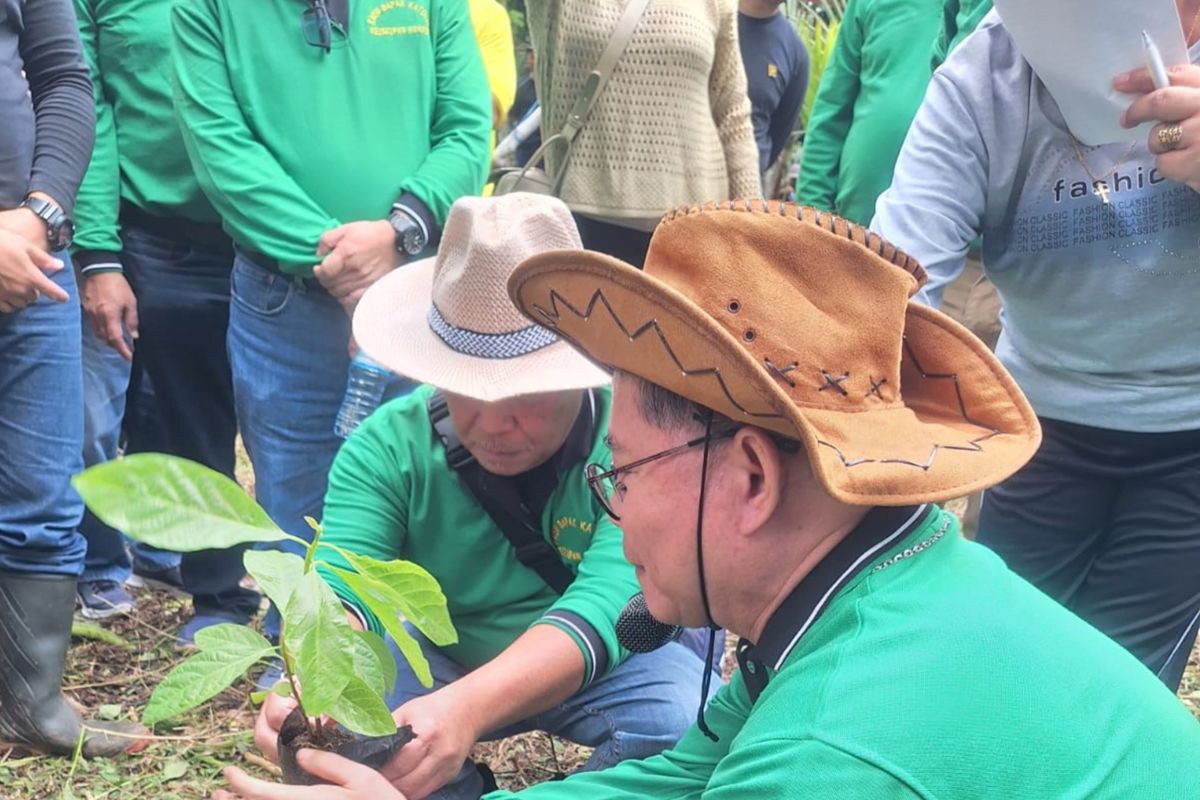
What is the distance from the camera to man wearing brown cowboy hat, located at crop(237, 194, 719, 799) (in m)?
2.24

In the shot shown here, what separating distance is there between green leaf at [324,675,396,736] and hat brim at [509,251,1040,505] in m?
0.52

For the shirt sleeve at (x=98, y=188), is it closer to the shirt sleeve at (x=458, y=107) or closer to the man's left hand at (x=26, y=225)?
the man's left hand at (x=26, y=225)

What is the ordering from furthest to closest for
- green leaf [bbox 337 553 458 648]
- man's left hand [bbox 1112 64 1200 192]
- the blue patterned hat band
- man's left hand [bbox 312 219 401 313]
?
man's left hand [bbox 312 219 401 313] < the blue patterned hat band < man's left hand [bbox 1112 64 1200 192] < green leaf [bbox 337 553 458 648]

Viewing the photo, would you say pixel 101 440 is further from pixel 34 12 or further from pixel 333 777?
pixel 333 777

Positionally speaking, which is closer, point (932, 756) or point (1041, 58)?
point (932, 756)

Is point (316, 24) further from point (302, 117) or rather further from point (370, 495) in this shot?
point (370, 495)

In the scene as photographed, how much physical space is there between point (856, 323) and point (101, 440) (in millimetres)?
2940

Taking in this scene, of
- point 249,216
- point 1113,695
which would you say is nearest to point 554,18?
point 249,216

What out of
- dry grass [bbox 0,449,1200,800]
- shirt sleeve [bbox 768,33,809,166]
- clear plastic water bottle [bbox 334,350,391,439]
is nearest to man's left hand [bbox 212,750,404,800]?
dry grass [bbox 0,449,1200,800]

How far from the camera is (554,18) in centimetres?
353

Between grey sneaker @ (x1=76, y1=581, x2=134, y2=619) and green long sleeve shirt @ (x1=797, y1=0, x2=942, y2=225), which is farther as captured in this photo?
grey sneaker @ (x1=76, y1=581, x2=134, y2=619)

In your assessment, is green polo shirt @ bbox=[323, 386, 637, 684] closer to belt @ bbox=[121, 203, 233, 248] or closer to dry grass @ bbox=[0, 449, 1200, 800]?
dry grass @ bbox=[0, 449, 1200, 800]

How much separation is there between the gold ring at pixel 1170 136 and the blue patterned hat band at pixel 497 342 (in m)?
1.07

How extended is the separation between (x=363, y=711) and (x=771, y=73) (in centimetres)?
362
